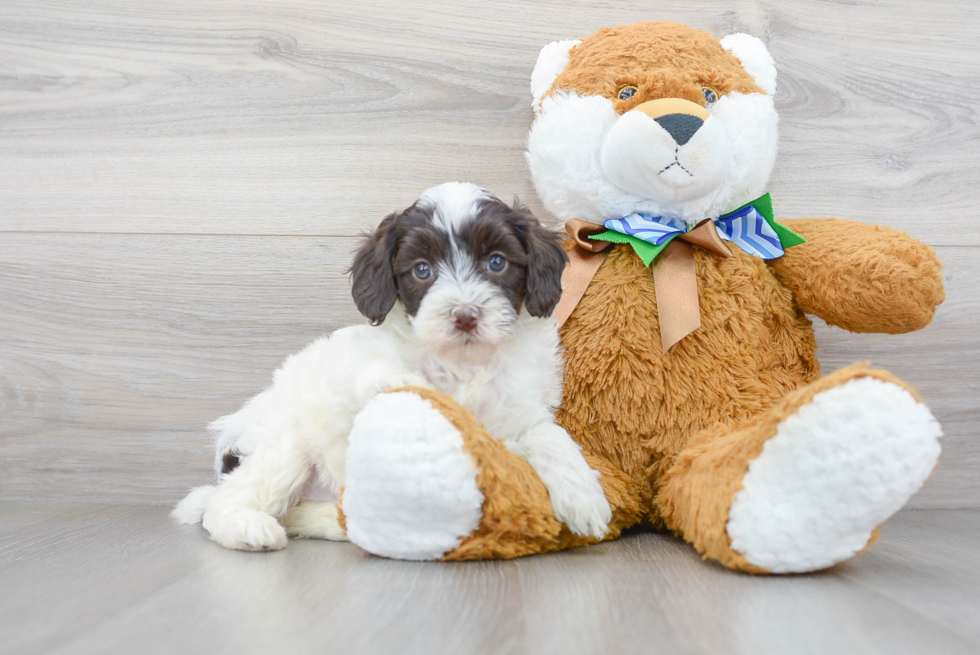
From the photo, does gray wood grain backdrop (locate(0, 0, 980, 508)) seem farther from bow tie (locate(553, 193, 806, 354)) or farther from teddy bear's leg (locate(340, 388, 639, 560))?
teddy bear's leg (locate(340, 388, 639, 560))

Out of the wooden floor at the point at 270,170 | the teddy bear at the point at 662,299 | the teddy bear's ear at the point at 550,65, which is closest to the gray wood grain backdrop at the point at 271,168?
the wooden floor at the point at 270,170

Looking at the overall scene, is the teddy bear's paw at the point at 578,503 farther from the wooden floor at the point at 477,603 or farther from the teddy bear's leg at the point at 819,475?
the teddy bear's leg at the point at 819,475

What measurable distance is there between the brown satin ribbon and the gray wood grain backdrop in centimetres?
37

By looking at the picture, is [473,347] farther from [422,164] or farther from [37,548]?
[37,548]

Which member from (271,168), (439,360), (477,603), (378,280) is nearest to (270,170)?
(271,168)

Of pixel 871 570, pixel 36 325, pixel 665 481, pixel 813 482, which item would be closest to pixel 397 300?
pixel 665 481

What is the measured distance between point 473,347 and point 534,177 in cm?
54

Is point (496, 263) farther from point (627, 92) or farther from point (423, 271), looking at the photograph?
point (627, 92)

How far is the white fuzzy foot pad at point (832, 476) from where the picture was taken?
3.18ft

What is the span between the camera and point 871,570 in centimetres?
116

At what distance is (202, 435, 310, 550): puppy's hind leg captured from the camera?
4.49 feet

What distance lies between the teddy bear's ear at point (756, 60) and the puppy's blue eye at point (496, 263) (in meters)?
0.73

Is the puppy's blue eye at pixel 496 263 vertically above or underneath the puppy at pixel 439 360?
above

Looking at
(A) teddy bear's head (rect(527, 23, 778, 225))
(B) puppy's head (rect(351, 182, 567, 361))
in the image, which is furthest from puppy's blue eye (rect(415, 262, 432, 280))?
(A) teddy bear's head (rect(527, 23, 778, 225))
